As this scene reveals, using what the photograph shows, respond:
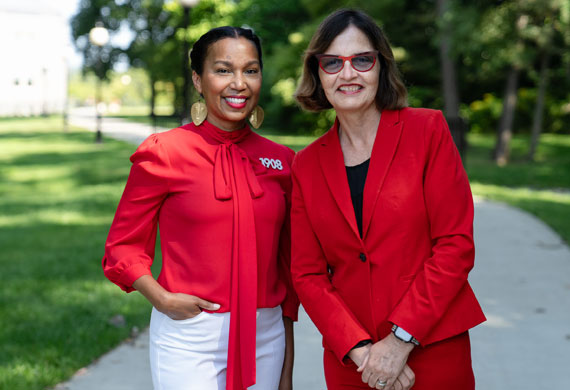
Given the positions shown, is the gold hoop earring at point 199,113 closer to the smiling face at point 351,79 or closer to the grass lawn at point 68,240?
the smiling face at point 351,79

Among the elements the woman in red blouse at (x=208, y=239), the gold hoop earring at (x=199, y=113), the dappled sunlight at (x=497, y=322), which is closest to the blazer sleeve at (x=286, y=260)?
the woman in red blouse at (x=208, y=239)

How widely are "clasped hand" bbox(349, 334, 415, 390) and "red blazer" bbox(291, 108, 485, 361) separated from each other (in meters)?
0.07

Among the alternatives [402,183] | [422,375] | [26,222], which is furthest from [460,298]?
[26,222]

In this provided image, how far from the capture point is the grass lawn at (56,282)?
4805mm

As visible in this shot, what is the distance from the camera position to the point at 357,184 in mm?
2445

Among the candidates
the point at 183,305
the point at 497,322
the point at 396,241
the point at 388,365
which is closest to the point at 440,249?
the point at 396,241

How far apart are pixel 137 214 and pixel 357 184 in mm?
853

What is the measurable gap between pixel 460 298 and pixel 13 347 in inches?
151

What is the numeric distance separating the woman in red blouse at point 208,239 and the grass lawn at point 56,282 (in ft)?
A: 7.26

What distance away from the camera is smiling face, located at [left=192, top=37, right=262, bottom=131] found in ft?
8.51

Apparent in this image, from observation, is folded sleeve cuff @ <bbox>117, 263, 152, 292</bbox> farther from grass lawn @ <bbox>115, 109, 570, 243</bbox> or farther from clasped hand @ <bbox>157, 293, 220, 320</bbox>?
grass lawn @ <bbox>115, 109, 570, 243</bbox>

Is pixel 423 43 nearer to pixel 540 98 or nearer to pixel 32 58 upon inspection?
pixel 540 98

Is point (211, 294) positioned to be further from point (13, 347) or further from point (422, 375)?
point (13, 347)

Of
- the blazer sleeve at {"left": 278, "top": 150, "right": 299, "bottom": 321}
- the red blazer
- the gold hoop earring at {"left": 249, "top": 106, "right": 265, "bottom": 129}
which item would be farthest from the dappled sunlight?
the gold hoop earring at {"left": 249, "top": 106, "right": 265, "bottom": 129}
